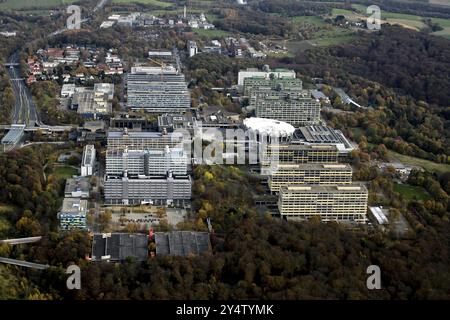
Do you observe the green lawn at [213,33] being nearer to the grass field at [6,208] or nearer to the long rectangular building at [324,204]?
the long rectangular building at [324,204]

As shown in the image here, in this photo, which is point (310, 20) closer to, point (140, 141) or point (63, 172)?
point (140, 141)

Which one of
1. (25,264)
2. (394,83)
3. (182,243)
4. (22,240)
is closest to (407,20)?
(394,83)

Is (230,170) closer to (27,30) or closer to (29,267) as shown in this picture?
(29,267)

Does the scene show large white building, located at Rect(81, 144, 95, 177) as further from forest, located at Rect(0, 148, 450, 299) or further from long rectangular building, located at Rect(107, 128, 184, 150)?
forest, located at Rect(0, 148, 450, 299)

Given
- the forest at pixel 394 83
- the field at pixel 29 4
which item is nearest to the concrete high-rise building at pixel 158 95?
the forest at pixel 394 83

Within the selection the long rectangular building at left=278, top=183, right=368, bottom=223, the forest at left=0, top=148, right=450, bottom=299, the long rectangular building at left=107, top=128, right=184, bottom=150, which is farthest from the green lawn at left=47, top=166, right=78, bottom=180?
the long rectangular building at left=278, top=183, right=368, bottom=223

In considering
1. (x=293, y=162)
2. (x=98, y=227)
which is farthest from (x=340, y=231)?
(x=98, y=227)

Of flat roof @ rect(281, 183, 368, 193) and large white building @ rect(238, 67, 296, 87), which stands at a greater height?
flat roof @ rect(281, 183, 368, 193)
